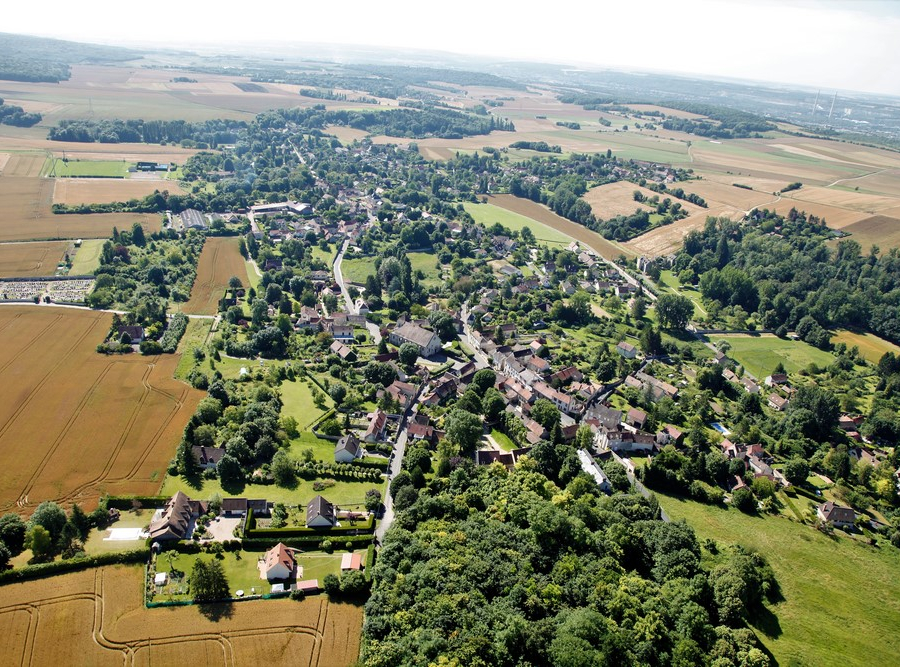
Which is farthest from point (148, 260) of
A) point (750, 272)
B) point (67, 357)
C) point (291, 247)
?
point (750, 272)

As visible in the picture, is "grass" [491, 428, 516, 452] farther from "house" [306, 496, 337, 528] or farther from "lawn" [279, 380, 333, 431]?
"house" [306, 496, 337, 528]

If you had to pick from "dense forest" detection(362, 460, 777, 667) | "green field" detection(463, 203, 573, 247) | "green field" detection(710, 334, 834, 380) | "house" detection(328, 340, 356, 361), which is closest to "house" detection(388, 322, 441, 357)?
"house" detection(328, 340, 356, 361)

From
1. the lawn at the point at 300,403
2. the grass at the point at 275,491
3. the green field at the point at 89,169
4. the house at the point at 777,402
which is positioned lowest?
the grass at the point at 275,491

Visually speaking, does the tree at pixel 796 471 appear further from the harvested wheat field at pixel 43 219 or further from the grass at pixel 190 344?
the harvested wheat field at pixel 43 219

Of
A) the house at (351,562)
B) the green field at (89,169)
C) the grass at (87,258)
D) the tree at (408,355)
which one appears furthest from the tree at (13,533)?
the green field at (89,169)

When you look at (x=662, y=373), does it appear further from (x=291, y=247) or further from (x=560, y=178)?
(x=560, y=178)

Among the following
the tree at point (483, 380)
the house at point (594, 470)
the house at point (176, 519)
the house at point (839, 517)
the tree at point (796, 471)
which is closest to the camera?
the house at point (176, 519)
